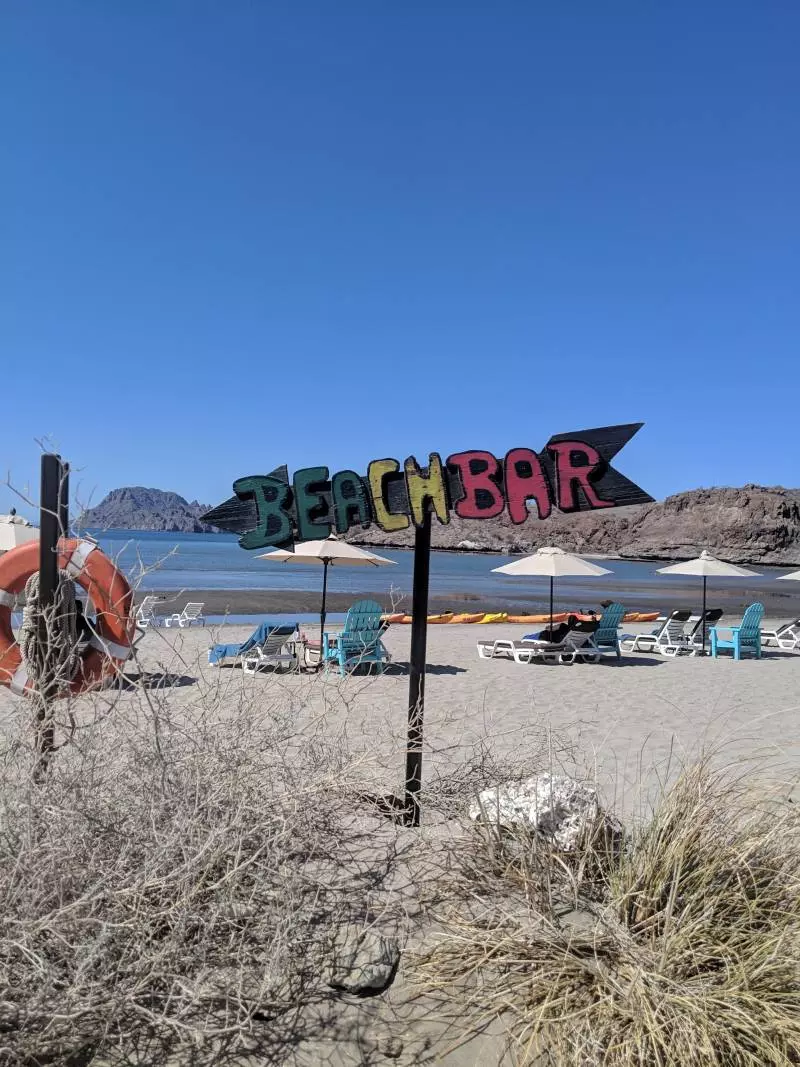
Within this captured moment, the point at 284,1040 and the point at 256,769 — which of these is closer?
the point at 284,1040

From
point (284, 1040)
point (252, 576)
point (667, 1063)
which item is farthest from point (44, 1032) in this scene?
point (252, 576)

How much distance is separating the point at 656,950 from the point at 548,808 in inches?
32.0

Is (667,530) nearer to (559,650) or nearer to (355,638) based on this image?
(559,650)

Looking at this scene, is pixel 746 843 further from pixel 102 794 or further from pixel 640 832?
pixel 102 794

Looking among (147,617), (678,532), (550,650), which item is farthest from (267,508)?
(678,532)

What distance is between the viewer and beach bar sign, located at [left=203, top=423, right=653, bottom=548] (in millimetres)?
4016

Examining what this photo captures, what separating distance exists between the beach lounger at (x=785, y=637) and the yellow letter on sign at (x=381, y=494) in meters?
12.7

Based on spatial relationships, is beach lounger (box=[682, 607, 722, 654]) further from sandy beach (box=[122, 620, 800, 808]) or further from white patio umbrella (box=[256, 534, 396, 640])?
white patio umbrella (box=[256, 534, 396, 640])

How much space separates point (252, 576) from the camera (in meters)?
40.2

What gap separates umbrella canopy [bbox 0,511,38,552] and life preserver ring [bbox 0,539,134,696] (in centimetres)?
199

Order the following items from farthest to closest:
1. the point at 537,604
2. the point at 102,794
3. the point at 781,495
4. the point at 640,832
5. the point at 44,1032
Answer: the point at 781,495
the point at 537,604
the point at 640,832
the point at 102,794
the point at 44,1032

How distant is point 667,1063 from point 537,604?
27.5 metres

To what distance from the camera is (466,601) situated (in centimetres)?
2898

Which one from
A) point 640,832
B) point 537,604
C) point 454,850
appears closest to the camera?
point 640,832
